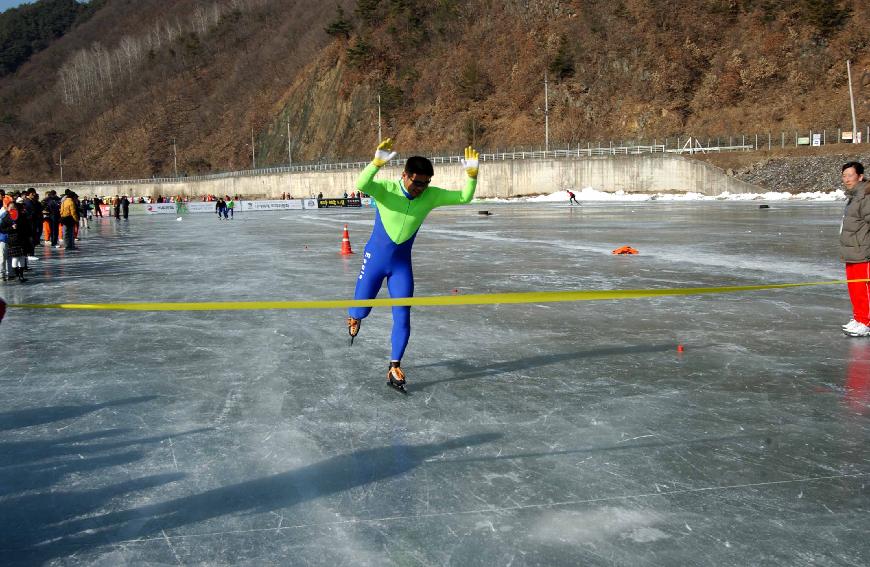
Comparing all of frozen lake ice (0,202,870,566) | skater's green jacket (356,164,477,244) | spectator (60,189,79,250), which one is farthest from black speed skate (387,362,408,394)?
spectator (60,189,79,250)

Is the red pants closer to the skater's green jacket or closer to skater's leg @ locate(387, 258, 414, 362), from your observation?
the skater's green jacket

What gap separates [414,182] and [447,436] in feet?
6.20

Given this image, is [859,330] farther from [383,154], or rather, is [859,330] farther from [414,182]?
[383,154]

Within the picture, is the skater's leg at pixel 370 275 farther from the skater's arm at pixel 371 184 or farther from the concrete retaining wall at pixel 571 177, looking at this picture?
the concrete retaining wall at pixel 571 177

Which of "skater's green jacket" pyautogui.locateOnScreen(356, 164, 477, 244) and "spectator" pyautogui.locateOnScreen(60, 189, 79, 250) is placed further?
"spectator" pyautogui.locateOnScreen(60, 189, 79, 250)

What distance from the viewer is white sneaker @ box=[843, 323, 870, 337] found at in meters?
7.02

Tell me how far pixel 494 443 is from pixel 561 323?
3.98 metres

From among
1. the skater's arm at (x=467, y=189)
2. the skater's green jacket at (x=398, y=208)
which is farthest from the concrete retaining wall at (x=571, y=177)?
the skater's green jacket at (x=398, y=208)

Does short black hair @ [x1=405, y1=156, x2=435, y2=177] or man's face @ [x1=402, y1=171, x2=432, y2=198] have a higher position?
short black hair @ [x1=405, y1=156, x2=435, y2=177]

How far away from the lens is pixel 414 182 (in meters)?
5.33

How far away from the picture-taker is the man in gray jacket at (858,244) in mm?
6996

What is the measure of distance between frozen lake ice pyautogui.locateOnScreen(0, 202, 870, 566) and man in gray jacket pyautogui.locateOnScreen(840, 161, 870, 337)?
287 millimetres

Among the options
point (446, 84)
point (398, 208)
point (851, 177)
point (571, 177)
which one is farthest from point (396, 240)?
point (446, 84)

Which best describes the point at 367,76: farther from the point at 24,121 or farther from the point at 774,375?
the point at 24,121
